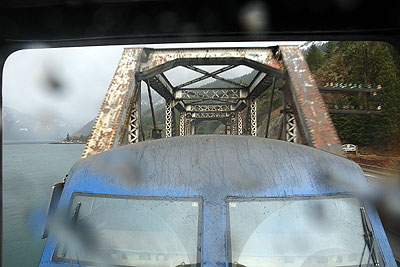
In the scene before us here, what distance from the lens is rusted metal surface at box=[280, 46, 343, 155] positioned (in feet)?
16.4

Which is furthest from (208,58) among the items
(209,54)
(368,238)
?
(368,238)

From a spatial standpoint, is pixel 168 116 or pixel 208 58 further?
pixel 168 116

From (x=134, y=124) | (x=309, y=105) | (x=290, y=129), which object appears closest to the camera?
(x=309, y=105)

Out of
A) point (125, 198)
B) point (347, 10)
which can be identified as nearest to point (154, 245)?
point (125, 198)

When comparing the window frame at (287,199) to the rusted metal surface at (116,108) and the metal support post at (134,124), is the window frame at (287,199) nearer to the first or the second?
the rusted metal surface at (116,108)

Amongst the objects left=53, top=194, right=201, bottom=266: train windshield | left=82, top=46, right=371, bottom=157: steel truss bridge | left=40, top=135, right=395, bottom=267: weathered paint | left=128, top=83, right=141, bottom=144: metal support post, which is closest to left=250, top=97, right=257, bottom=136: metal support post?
left=82, top=46, right=371, bottom=157: steel truss bridge

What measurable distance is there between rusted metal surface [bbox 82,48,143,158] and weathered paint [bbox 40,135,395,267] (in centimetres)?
227

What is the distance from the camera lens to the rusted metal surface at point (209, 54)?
22.3 ft

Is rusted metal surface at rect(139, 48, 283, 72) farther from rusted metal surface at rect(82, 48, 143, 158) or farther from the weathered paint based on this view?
the weathered paint

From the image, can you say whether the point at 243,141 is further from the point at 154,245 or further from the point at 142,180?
the point at 154,245

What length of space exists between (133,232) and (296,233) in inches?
A: 56.3

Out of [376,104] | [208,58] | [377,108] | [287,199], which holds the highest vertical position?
[376,104]

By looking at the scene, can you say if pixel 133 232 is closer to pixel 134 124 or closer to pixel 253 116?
pixel 134 124

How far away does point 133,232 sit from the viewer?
2.37m
